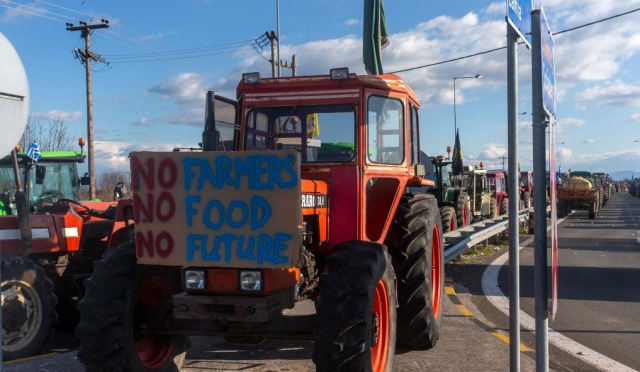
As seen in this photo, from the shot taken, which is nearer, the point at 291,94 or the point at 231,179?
the point at 231,179

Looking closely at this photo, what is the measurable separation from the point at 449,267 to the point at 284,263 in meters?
8.33

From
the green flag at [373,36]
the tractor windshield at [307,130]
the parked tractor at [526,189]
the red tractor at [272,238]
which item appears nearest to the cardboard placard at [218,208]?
the red tractor at [272,238]

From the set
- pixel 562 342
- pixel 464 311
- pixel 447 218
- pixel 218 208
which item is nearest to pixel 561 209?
pixel 447 218

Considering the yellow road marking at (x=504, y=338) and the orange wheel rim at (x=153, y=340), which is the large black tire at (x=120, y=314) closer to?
the orange wheel rim at (x=153, y=340)

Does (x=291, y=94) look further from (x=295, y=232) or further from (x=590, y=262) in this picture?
(x=590, y=262)

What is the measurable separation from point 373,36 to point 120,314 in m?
8.89

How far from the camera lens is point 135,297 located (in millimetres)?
4555

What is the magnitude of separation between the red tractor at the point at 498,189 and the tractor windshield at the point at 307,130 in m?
19.4

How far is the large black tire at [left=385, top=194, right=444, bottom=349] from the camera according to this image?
18.8ft

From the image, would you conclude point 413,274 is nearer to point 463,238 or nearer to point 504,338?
point 504,338

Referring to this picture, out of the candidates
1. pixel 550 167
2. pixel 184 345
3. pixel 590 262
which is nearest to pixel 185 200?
pixel 184 345

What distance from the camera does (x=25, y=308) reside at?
6.09 m

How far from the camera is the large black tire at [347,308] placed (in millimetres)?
4031

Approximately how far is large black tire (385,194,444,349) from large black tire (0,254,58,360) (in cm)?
358
